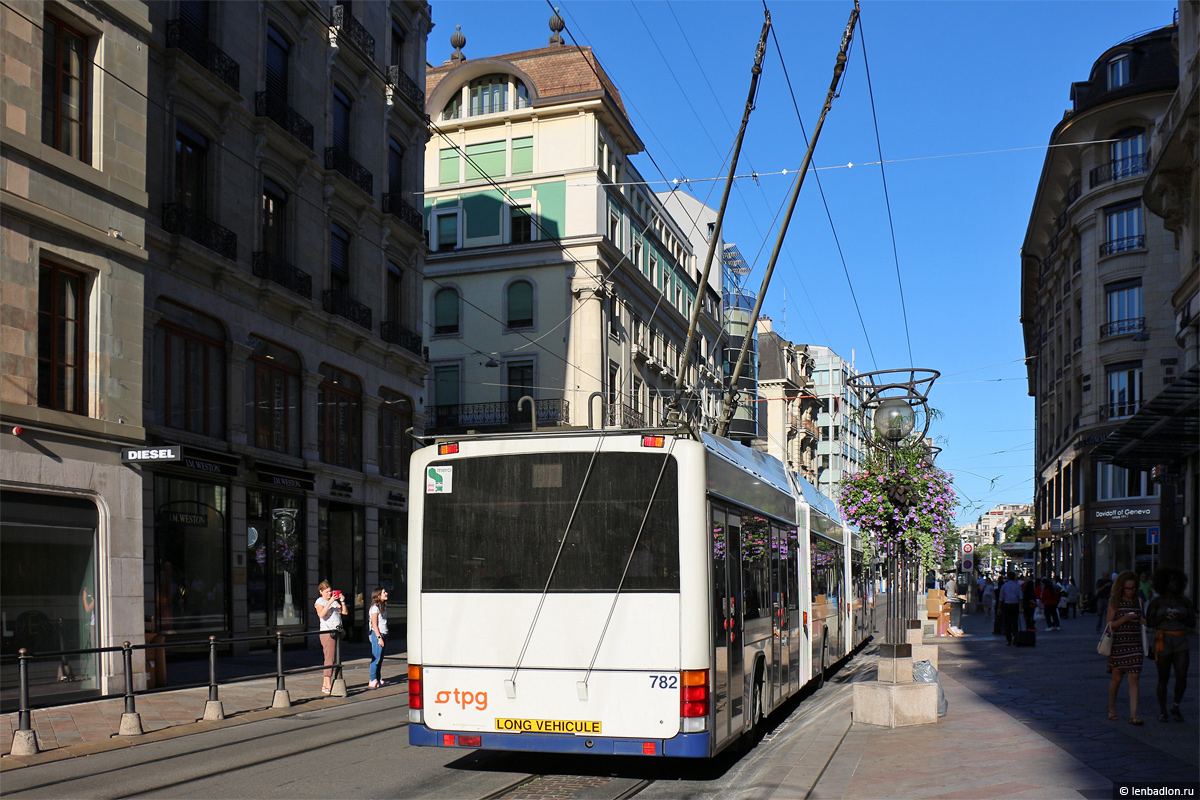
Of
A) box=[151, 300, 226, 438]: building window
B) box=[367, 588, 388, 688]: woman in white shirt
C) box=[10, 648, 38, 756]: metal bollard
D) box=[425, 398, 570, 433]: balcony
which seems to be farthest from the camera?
box=[425, 398, 570, 433]: balcony

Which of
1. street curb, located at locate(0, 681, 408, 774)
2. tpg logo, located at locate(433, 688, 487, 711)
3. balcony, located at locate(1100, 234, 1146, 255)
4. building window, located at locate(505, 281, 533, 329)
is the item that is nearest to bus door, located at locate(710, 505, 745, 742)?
tpg logo, located at locate(433, 688, 487, 711)

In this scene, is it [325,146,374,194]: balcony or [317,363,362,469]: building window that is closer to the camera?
[317,363,362,469]: building window

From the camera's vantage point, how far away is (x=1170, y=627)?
39.4ft

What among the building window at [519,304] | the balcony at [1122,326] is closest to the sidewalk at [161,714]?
the building window at [519,304]

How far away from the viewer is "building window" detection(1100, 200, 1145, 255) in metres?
48.0

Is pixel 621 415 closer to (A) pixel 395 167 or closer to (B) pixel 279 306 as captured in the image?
(A) pixel 395 167

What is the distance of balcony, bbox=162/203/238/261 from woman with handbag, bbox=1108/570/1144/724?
17523 mm

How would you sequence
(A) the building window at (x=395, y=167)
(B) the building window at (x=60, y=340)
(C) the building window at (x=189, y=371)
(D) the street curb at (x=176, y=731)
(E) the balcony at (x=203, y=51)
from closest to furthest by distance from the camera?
(D) the street curb at (x=176, y=731) < (B) the building window at (x=60, y=340) < (C) the building window at (x=189, y=371) < (E) the balcony at (x=203, y=51) < (A) the building window at (x=395, y=167)

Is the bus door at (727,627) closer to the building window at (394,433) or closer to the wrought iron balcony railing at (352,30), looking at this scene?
the building window at (394,433)

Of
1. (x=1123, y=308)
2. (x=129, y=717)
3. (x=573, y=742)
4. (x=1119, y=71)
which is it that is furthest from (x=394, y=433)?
(x=1119, y=71)

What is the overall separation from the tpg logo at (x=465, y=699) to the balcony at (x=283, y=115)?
18.7m

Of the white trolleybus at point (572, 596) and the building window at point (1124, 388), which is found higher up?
the building window at point (1124, 388)

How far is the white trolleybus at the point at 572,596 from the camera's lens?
909 cm

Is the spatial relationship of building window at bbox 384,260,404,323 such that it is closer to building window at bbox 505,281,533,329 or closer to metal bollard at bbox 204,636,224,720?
building window at bbox 505,281,533,329
